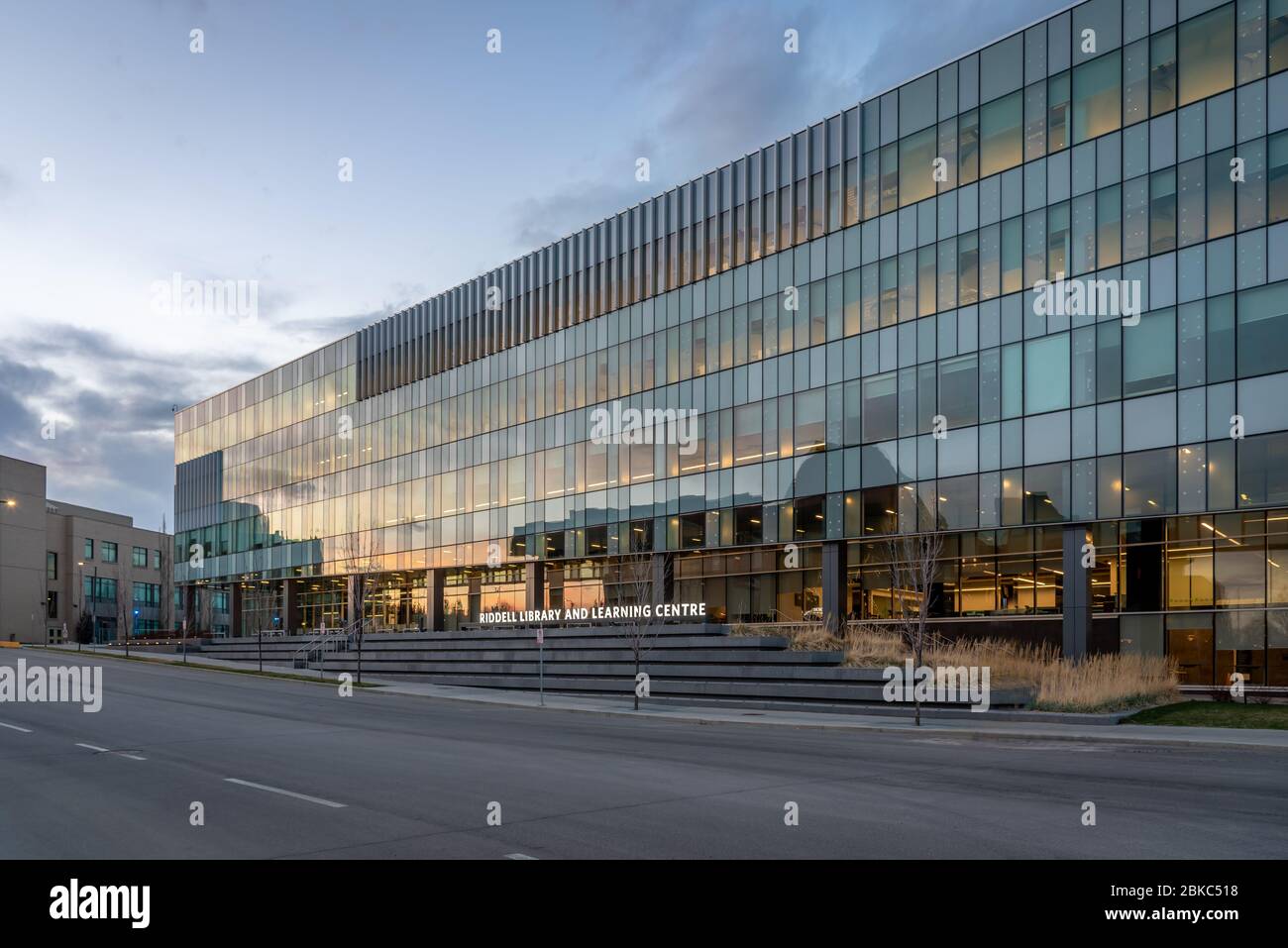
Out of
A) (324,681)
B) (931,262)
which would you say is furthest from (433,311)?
(931,262)

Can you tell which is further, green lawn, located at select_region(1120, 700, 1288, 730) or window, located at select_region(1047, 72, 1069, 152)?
window, located at select_region(1047, 72, 1069, 152)

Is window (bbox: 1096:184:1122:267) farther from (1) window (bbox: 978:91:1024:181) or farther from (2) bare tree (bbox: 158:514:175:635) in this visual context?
(2) bare tree (bbox: 158:514:175:635)

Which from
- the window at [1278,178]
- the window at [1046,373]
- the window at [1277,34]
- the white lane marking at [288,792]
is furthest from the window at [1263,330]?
the white lane marking at [288,792]

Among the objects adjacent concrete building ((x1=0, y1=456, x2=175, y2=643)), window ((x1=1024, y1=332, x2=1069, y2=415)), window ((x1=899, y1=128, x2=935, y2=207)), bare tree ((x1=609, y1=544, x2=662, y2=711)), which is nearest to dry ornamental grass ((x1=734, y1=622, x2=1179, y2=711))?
window ((x1=1024, y1=332, x2=1069, y2=415))

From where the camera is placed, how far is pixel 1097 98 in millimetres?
37000

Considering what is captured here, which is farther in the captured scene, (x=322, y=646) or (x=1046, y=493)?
(x=322, y=646)

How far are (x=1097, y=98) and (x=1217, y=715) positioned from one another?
21.7m

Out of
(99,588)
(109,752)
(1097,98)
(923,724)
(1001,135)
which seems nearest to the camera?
(109,752)

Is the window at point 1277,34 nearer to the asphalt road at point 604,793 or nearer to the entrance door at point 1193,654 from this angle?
the entrance door at point 1193,654

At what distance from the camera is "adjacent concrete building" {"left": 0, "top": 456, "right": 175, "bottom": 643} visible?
4183 inches

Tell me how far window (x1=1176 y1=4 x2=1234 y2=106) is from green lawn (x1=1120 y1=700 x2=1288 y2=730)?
19335 mm

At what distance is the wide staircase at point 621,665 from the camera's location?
109 feet

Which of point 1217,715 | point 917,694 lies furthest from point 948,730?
point 1217,715

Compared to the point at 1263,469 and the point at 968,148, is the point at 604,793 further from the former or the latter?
the point at 968,148
